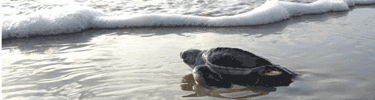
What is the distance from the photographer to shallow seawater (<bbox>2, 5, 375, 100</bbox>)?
215cm

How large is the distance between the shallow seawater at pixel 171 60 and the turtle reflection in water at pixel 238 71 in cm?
10

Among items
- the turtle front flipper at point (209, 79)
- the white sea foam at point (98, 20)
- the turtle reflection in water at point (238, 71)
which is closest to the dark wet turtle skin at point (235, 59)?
the turtle reflection in water at point (238, 71)

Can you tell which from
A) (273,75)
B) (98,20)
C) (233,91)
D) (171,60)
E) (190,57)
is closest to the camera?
(233,91)

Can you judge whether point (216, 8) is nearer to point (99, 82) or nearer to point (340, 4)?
point (340, 4)

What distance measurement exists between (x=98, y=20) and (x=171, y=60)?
277 centimetres

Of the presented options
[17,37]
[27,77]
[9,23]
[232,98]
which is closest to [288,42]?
[232,98]

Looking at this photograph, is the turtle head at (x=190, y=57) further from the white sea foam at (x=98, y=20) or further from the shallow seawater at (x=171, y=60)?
the white sea foam at (x=98, y=20)

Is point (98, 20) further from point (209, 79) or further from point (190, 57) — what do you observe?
point (209, 79)

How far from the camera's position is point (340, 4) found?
19.6 ft

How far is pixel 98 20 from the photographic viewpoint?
205 inches

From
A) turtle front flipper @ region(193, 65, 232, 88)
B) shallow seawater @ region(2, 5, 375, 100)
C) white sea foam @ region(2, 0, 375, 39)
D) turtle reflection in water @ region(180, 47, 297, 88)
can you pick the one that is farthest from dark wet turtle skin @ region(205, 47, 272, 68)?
white sea foam @ region(2, 0, 375, 39)

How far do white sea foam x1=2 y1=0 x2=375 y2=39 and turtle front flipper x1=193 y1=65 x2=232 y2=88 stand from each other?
262 centimetres

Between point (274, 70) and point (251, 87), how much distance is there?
0.78 ft

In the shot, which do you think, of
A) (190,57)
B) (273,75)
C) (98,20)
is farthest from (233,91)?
(98,20)
